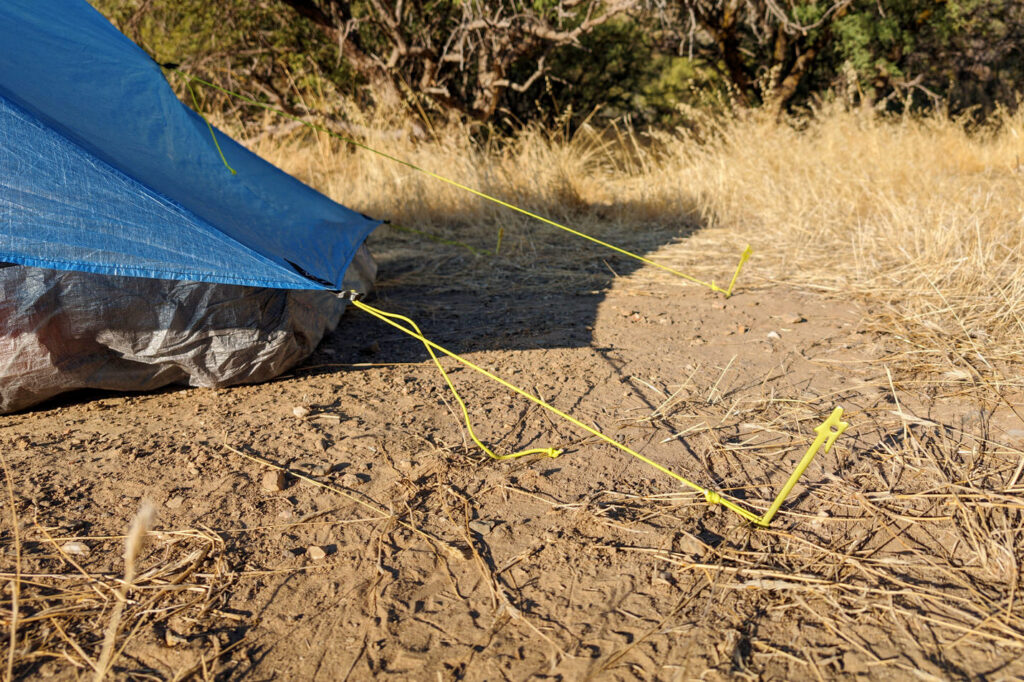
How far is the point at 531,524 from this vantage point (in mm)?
1869

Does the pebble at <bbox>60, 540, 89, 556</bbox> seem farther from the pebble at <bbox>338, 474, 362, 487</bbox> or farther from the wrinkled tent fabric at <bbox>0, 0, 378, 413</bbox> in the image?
the wrinkled tent fabric at <bbox>0, 0, 378, 413</bbox>

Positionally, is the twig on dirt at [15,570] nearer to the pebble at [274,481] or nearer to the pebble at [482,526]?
the pebble at [274,481]

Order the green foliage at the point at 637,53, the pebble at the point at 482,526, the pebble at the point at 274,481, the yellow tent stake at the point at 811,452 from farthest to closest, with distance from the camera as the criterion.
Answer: the green foliage at the point at 637,53 < the pebble at the point at 274,481 < the pebble at the point at 482,526 < the yellow tent stake at the point at 811,452

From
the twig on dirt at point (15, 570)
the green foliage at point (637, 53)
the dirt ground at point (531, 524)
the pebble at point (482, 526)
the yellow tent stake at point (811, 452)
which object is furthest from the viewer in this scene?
the green foliage at point (637, 53)

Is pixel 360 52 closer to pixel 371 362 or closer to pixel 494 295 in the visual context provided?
pixel 494 295

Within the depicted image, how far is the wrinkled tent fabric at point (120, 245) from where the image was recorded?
207cm

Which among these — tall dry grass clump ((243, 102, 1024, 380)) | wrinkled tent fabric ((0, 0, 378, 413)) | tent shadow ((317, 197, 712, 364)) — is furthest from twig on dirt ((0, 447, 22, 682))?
tall dry grass clump ((243, 102, 1024, 380))

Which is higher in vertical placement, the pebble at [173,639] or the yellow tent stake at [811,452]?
the yellow tent stake at [811,452]

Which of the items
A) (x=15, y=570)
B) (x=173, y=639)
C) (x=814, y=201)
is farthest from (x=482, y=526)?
(x=814, y=201)

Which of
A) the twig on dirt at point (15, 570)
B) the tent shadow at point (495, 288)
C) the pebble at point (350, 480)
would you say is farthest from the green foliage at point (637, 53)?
the twig on dirt at point (15, 570)

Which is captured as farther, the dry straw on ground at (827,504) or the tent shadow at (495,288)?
the tent shadow at (495,288)

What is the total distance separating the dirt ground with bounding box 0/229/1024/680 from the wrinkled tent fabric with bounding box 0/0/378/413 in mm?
165

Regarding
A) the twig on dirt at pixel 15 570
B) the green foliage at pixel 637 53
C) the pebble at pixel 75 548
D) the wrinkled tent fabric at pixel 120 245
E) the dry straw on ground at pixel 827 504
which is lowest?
the dry straw on ground at pixel 827 504

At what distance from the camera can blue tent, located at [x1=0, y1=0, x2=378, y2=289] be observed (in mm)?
2043
